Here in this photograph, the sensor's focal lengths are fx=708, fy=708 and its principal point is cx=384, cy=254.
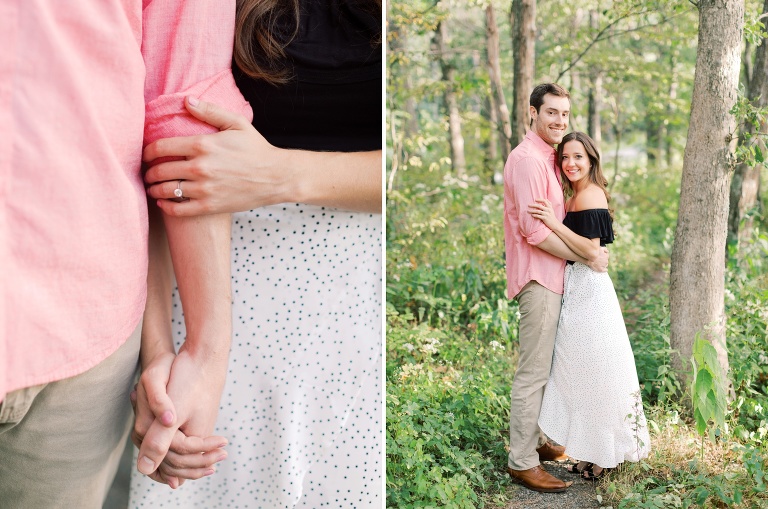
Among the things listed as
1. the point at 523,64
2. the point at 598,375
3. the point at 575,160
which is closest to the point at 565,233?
the point at 575,160

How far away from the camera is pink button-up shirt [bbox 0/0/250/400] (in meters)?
1.03

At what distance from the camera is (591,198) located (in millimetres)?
2596

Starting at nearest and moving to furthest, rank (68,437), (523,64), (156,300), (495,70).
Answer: (68,437) → (156,300) → (523,64) → (495,70)

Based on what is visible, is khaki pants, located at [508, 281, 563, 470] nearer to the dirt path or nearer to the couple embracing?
the couple embracing

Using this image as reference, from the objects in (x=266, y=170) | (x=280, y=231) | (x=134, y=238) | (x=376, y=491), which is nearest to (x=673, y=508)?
(x=376, y=491)

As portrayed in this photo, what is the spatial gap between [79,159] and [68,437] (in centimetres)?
51

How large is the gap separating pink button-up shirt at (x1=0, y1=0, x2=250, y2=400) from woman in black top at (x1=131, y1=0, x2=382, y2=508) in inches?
5.0

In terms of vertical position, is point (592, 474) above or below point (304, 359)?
below

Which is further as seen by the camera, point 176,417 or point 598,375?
point 598,375

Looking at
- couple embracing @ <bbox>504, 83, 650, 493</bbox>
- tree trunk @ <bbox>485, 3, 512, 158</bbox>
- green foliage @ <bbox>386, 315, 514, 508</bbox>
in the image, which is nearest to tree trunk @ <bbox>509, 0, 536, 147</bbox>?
tree trunk @ <bbox>485, 3, 512, 158</bbox>

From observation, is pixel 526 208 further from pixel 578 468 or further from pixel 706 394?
pixel 578 468

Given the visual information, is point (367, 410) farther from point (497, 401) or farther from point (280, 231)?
point (497, 401)

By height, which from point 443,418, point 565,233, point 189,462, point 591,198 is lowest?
point 443,418

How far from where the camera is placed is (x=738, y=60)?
9.08ft
